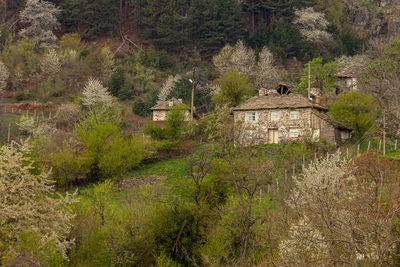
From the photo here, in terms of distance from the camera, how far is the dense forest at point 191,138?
28.6 metres

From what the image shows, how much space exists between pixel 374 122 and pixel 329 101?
689cm

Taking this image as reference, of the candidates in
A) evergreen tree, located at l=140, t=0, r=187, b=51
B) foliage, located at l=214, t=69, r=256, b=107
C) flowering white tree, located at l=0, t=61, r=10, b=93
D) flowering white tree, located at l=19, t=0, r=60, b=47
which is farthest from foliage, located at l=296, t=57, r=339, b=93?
flowering white tree, located at l=19, t=0, r=60, b=47

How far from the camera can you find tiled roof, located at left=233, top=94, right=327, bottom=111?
2074 inches

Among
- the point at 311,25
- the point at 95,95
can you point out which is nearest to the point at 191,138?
the point at 95,95

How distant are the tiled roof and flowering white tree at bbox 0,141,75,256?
23889 mm

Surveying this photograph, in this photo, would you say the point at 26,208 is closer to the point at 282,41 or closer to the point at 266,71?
the point at 266,71

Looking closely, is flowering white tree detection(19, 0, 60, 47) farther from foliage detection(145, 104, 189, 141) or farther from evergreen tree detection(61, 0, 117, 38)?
foliage detection(145, 104, 189, 141)

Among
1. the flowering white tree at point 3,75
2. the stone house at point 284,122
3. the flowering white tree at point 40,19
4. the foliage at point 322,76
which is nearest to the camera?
the stone house at point 284,122

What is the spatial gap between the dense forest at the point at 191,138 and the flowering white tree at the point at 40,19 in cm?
29

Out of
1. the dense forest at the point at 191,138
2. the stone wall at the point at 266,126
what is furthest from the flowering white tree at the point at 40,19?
the stone wall at the point at 266,126

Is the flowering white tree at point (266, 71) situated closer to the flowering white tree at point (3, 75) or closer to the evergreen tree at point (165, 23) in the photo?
the evergreen tree at point (165, 23)

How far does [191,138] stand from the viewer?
189ft

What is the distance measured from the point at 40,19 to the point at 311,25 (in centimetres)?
3511

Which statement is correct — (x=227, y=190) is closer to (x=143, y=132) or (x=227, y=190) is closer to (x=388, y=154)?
(x=388, y=154)
